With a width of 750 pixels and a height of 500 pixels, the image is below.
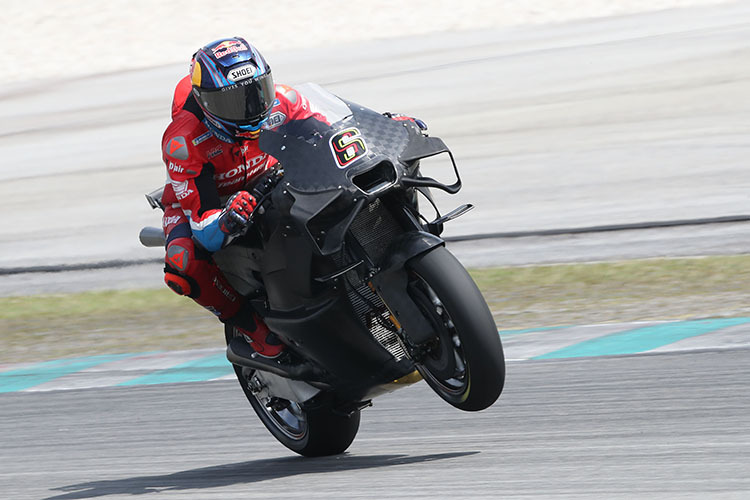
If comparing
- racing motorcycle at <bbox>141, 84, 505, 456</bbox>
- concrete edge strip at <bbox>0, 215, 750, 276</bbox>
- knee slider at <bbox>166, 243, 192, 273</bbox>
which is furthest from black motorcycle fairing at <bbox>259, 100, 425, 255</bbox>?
concrete edge strip at <bbox>0, 215, 750, 276</bbox>

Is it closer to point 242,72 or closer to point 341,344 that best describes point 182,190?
point 242,72

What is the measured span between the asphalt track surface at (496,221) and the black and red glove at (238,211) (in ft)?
3.45

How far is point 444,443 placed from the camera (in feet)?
16.9

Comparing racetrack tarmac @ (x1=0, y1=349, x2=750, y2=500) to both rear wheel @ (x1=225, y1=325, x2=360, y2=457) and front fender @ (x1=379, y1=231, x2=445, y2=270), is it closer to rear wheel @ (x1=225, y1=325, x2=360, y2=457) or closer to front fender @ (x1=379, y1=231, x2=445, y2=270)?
rear wheel @ (x1=225, y1=325, x2=360, y2=457)

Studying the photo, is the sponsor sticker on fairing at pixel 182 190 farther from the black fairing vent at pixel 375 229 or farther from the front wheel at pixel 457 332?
the front wheel at pixel 457 332

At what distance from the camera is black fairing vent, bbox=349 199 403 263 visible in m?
4.48

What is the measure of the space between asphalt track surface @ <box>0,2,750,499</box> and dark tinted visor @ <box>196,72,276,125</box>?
149 cm

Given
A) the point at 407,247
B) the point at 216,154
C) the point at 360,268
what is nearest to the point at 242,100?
the point at 216,154

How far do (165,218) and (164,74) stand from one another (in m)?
22.6

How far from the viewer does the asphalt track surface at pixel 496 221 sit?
4.56 m

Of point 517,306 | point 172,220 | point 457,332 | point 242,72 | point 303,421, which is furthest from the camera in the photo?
point 517,306

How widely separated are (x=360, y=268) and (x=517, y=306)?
433 centimetres

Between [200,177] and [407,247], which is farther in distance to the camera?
[200,177]

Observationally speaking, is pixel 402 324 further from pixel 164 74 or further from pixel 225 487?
pixel 164 74
